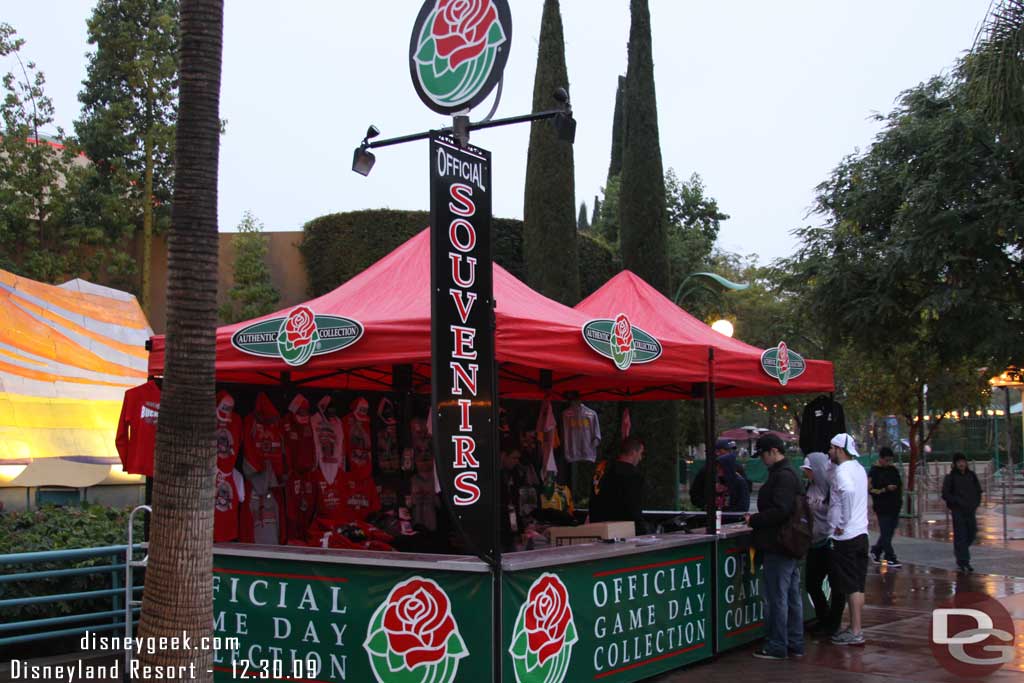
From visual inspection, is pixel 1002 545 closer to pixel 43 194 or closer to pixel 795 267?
pixel 795 267

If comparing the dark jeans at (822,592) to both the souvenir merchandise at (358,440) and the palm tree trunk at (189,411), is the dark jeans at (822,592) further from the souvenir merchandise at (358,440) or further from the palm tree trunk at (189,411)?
the palm tree trunk at (189,411)

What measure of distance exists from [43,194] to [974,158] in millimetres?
21103

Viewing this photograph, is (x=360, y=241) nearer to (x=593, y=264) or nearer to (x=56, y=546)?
(x=593, y=264)

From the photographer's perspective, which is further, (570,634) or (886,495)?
(886,495)

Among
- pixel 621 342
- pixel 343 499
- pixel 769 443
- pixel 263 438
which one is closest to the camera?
pixel 621 342

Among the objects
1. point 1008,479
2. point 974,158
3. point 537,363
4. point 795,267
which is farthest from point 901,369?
point 537,363

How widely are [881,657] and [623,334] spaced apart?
3976 millimetres

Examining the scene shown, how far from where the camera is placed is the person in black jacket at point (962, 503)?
1557 centimetres

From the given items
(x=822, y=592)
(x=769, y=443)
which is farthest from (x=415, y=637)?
(x=822, y=592)

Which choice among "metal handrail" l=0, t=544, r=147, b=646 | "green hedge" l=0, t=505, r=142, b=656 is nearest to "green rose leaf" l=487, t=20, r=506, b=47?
"metal handrail" l=0, t=544, r=147, b=646

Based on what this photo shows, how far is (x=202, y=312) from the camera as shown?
5312 millimetres

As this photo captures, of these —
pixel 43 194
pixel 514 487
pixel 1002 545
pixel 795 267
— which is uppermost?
pixel 43 194

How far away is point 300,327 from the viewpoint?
25.4 ft

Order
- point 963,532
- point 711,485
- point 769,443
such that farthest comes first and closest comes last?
point 963,532, point 711,485, point 769,443
